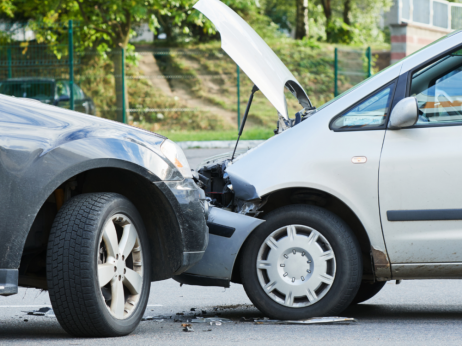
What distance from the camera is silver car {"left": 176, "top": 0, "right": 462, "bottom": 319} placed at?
4418mm

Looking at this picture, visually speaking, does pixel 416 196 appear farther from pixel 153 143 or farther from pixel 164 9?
pixel 164 9

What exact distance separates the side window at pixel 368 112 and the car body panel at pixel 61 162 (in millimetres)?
1011

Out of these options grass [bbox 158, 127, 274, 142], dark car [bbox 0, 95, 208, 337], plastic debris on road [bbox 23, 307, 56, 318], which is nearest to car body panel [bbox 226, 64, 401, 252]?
dark car [bbox 0, 95, 208, 337]

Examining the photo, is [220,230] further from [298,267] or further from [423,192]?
[423,192]

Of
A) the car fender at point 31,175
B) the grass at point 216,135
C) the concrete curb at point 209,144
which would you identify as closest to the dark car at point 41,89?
the concrete curb at point 209,144

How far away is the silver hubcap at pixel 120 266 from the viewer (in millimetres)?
3955

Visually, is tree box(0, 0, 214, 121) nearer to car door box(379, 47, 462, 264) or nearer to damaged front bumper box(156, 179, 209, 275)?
damaged front bumper box(156, 179, 209, 275)

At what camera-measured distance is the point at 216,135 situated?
21.9 meters

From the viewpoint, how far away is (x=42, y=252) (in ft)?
13.7

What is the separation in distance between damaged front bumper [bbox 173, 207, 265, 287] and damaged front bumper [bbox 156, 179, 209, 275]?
20cm

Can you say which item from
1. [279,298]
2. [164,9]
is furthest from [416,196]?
[164,9]

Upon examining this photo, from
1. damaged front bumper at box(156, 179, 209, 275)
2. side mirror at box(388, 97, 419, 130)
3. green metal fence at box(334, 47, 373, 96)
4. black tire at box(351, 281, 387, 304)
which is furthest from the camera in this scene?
green metal fence at box(334, 47, 373, 96)

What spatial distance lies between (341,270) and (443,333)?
69cm

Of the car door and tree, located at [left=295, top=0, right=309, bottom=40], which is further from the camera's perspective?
tree, located at [left=295, top=0, right=309, bottom=40]
